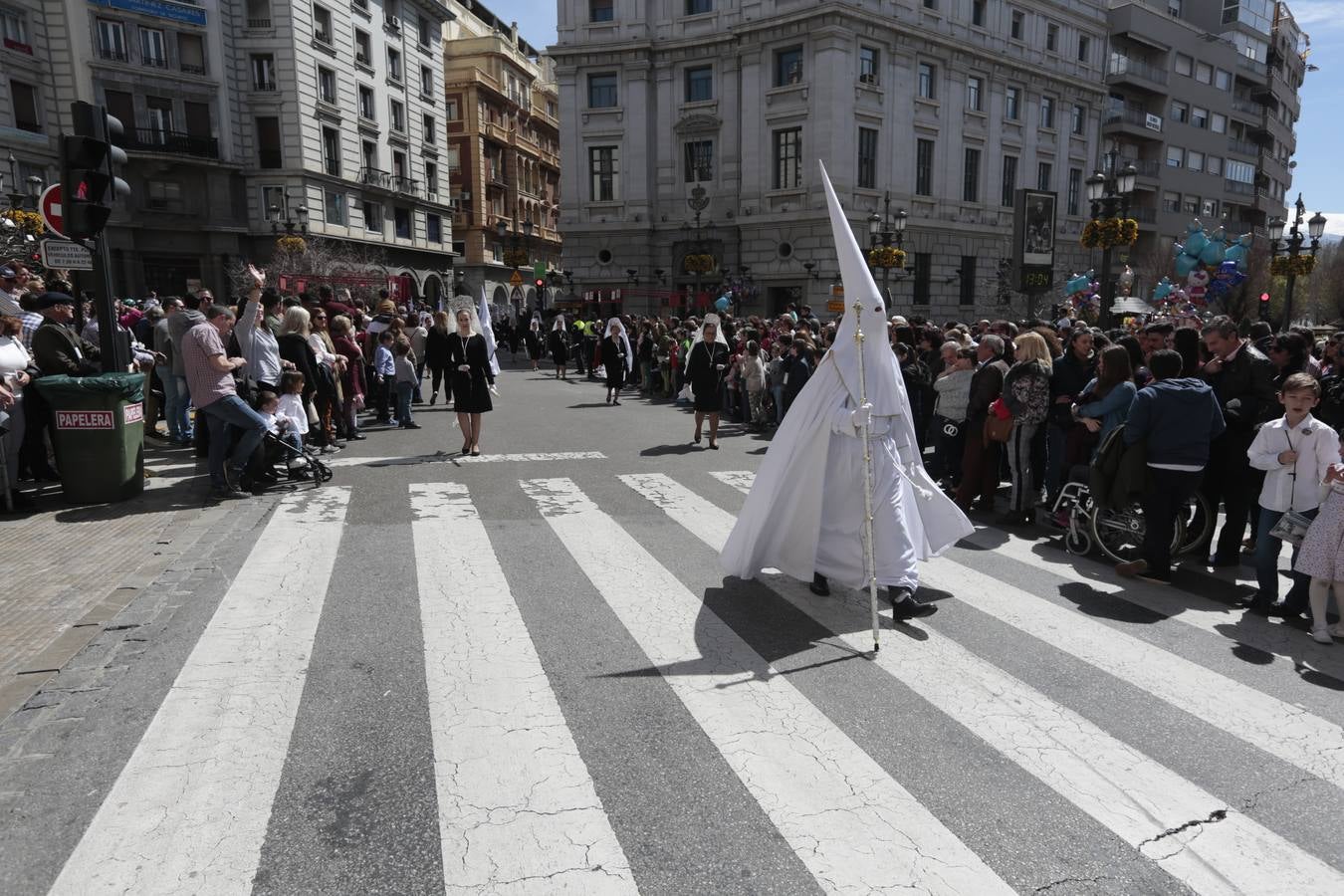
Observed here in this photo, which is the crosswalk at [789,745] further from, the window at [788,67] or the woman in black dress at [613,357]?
the window at [788,67]

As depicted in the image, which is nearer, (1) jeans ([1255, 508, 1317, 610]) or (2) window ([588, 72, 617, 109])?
(1) jeans ([1255, 508, 1317, 610])

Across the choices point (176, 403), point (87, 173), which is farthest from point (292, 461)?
point (176, 403)

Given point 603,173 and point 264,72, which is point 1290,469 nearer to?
point 603,173

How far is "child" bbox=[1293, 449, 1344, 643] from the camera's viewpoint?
4.89m

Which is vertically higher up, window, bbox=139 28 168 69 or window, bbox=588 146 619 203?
window, bbox=139 28 168 69

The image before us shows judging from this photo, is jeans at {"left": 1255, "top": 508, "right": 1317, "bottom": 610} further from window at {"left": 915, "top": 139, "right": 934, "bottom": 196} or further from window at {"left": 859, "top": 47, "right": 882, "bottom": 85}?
window at {"left": 915, "top": 139, "right": 934, "bottom": 196}

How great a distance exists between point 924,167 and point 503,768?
39.5 metres

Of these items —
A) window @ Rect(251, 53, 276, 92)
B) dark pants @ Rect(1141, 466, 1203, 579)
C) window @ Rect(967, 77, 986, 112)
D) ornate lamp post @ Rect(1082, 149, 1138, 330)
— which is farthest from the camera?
window @ Rect(251, 53, 276, 92)

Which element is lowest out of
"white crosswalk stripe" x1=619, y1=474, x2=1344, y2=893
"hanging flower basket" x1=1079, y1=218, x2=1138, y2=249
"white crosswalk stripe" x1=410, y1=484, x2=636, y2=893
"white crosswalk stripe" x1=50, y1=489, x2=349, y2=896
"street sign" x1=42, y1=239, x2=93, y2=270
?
"white crosswalk stripe" x1=619, y1=474, x2=1344, y2=893

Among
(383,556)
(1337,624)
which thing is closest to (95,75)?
(383,556)

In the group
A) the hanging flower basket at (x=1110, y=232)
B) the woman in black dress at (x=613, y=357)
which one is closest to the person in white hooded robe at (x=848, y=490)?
the woman in black dress at (x=613, y=357)

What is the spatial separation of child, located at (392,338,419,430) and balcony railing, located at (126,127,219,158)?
31593mm

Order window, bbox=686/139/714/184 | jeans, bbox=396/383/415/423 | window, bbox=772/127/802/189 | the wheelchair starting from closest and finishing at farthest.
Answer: the wheelchair < jeans, bbox=396/383/415/423 < window, bbox=772/127/802/189 < window, bbox=686/139/714/184

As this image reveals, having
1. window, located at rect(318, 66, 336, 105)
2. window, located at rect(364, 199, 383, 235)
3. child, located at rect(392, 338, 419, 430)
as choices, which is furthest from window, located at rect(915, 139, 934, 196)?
child, located at rect(392, 338, 419, 430)
